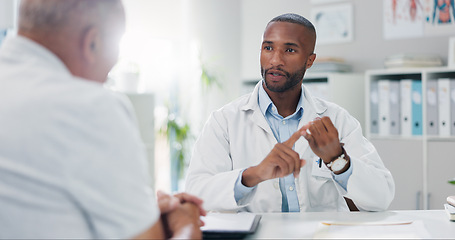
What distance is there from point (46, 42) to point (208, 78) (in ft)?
11.8

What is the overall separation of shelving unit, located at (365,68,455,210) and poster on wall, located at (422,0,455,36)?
1.19 feet

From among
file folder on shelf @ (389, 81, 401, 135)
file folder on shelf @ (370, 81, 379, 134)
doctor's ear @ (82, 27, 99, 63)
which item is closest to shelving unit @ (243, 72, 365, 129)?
file folder on shelf @ (370, 81, 379, 134)

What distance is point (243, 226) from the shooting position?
1.30 meters

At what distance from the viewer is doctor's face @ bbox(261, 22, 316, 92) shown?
193 centimetres

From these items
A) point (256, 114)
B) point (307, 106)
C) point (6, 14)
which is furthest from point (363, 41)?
point (6, 14)

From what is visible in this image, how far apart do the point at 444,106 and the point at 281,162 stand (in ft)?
6.60

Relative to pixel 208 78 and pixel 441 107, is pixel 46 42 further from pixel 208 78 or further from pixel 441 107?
pixel 208 78

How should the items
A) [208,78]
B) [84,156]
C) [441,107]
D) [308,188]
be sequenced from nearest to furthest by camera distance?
[84,156] → [308,188] → [441,107] → [208,78]

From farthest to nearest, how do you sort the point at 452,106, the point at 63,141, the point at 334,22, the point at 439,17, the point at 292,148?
the point at 334,22 → the point at 439,17 → the point at 452,106 → the point at 292,148 → the point at 63,141

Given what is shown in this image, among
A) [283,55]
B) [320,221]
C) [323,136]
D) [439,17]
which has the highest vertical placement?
[439,17]

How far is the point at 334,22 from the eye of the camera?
3.88 m

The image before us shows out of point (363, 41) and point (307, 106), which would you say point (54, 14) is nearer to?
point (307, 106)

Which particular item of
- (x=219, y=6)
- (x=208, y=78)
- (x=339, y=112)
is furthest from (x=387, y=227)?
(x=219, y=6)

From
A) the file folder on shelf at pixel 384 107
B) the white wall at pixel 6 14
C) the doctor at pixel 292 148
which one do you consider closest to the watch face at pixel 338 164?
the doctor at pixel 292 148
